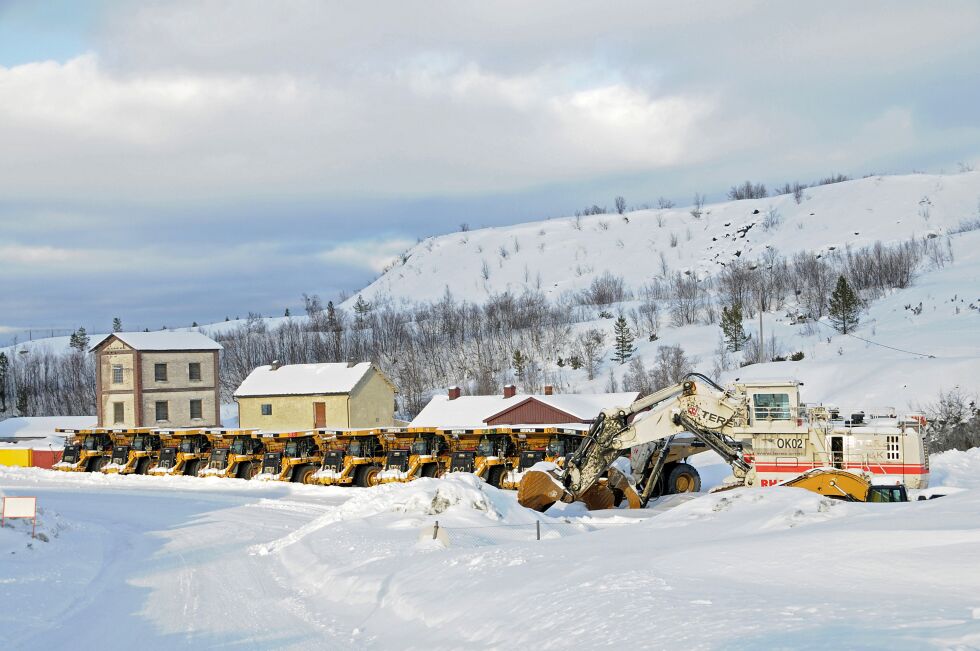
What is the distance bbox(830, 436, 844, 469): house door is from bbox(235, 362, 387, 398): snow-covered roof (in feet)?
119

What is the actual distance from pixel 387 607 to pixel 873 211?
508 ft

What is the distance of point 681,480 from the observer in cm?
2959

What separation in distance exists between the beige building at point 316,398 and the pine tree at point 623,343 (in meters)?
39.3

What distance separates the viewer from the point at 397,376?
351 feet

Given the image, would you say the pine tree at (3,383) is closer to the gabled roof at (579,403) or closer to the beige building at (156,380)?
the beige building at (156,380)

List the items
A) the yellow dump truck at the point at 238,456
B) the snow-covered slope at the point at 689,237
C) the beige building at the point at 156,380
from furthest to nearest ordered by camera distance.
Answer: the snow-covered slope at the point at 689,237 → the beige building at the point at 156,380 → the yellow dump truck at the point at 238,456

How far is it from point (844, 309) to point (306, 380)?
5082cm

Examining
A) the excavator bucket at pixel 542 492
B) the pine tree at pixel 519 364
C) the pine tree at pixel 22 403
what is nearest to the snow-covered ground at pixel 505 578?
the excavator bucket at pixel 542 492

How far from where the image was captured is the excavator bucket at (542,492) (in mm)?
25844

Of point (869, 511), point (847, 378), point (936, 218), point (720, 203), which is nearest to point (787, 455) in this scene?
point (869, 511)

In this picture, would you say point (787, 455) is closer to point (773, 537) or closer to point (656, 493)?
point (656, 493)

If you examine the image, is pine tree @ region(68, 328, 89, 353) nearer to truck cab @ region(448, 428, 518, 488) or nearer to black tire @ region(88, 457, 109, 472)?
black tire @ region(88, 457, 109, 472)

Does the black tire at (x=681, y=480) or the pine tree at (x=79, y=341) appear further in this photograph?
the pine tree at (x=79, y=341)

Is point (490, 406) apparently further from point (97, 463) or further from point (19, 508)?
point (19, 508)
